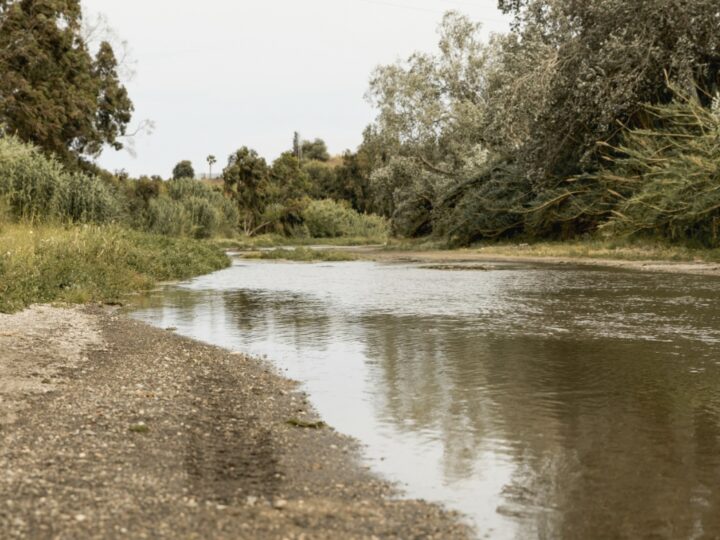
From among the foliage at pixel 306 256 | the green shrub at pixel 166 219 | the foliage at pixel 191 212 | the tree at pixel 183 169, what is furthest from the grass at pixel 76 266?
the tree at pixel 183 169

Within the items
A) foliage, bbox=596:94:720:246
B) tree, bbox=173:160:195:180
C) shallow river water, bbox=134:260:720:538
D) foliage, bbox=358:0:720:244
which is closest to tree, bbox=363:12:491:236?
foliage, bbox=358:0:720:244

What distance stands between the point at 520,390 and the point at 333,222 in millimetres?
55633

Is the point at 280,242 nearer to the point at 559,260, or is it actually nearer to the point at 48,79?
the point at 48,79

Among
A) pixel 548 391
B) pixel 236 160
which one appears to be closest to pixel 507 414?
pixel 548 391

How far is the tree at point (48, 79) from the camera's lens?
127 ft

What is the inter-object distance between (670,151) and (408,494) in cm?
2525

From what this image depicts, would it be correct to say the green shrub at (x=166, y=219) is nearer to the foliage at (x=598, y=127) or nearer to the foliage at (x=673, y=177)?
the foliage at (x=598, y=127)

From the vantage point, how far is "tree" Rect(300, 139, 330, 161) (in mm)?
107938

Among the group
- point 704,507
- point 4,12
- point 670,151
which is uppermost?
point 4,12

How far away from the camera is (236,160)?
63469 mm

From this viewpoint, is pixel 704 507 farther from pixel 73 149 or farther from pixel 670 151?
pixel 73 149

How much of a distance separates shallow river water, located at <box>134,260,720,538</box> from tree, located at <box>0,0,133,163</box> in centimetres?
2599

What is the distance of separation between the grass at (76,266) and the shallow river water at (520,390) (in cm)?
126

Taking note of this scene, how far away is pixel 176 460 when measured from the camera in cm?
520
